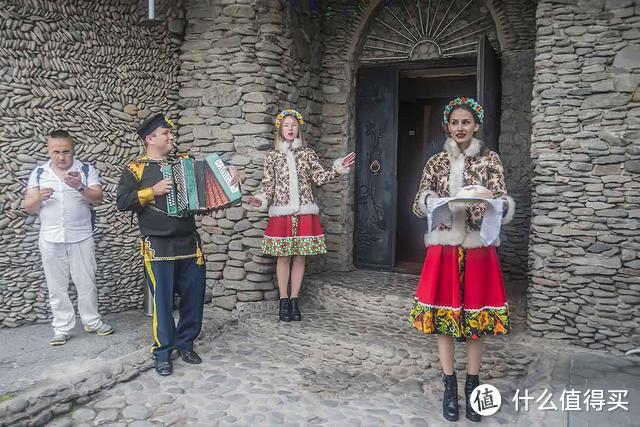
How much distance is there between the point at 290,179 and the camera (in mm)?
4969

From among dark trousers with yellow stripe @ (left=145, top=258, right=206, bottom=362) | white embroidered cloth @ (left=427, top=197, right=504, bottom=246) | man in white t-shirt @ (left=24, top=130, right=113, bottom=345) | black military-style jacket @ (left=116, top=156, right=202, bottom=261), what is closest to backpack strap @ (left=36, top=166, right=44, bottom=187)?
man in white t-shirt @ (left=24, top=130, right=113, bottom=345)

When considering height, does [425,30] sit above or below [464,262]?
above

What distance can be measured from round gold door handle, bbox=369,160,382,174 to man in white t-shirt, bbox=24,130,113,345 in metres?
3.24

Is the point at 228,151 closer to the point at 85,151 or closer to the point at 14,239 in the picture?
the point at 85,151

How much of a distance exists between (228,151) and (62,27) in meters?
1.92

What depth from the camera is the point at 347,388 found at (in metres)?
4.18

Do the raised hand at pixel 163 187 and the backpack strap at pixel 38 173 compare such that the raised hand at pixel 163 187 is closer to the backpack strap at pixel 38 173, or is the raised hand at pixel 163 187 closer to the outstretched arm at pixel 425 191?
the backpack strap at pixel 38 173

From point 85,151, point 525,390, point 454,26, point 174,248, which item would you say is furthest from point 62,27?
point 525,390

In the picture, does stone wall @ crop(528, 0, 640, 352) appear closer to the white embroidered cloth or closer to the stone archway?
the stone archway

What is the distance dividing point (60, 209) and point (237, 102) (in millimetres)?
2013

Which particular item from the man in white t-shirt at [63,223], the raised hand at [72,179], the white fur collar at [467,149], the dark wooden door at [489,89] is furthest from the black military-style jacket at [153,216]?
the dark wooden door at [489,89]

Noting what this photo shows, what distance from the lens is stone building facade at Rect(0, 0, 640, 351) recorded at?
4.31 meters

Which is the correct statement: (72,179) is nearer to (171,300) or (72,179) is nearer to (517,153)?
(171,300)

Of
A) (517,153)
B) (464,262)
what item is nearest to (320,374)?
(464,262)
